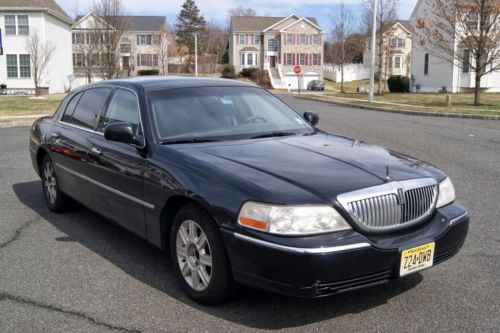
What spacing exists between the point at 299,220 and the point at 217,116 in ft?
5.90

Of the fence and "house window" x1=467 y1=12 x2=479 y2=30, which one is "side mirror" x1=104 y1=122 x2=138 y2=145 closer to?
"house window" x1=467 y1=12 x2=479 y2=30

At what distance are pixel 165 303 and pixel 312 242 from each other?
131cm

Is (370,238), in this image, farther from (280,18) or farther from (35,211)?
(280,18)

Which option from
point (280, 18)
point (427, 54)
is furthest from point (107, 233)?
point (280, 18)

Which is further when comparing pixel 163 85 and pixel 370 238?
pixel 163 85

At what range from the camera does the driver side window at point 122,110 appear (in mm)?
4758

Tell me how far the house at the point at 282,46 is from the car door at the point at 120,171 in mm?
66837

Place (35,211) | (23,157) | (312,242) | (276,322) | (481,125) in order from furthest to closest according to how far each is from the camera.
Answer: (481,125)
(23,157)
(35,211)
(276,322)
(312,242)

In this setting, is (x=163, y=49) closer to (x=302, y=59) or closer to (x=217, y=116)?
(x=302, y=59)

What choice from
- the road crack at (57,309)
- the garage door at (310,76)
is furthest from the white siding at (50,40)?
the road crack at (57,309)

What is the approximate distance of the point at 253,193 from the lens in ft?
11.0

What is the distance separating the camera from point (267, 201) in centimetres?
327

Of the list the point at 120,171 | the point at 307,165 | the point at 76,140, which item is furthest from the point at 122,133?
the point at 307,165

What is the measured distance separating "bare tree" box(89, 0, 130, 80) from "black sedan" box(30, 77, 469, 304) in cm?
2498
